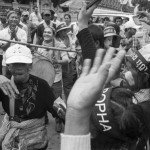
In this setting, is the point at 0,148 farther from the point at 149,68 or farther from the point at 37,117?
the point at 149,68

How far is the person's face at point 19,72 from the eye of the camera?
8.47ft

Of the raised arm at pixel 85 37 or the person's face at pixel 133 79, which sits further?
the raised arm at pixel 85 37

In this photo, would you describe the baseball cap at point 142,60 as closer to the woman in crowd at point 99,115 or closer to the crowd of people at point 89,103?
the crowd of people at point 89,103

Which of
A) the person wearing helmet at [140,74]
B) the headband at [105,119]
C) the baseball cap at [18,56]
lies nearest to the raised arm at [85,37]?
the baseball cap at [18,56]

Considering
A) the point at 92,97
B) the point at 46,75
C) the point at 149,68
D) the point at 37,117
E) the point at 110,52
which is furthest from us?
the point at 46,75

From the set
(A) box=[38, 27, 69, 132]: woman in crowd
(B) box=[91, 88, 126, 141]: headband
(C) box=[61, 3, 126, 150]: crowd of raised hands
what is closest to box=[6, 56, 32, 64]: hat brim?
(B) box=[91, 88, 126, 141]: headband

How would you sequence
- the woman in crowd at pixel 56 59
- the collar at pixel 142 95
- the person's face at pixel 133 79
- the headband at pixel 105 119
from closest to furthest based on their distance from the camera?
the headband at pixel 105 119 → the collar at pixel 142 95 → the person's face at pixel 133 79 → the woman in crowd at pixel 56 59

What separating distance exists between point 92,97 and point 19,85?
150 cm

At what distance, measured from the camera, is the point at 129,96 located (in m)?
1.67

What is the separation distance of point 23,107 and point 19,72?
0.96ft

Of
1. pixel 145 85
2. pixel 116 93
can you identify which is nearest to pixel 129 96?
pixel 116 93

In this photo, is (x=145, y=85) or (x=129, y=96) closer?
(x=129, y=96)

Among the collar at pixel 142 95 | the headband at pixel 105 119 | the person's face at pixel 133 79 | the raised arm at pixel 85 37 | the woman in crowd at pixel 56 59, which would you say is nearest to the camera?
the headband at pixel 105 119

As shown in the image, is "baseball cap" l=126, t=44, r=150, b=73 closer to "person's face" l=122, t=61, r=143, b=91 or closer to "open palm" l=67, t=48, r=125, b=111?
"person's face" l=122, t=61, r=143, b=91
